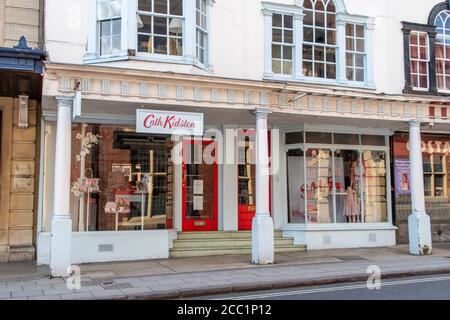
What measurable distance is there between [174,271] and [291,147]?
591 cm

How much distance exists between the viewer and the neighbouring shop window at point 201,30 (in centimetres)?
1262

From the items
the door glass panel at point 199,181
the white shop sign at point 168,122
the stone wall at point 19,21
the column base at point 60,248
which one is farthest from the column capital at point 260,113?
the stone wall at point 19,21

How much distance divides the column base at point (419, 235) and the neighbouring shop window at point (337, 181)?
174cm

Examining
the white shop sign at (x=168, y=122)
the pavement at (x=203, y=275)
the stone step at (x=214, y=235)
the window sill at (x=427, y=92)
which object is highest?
the window sill at (x=427, y=92)

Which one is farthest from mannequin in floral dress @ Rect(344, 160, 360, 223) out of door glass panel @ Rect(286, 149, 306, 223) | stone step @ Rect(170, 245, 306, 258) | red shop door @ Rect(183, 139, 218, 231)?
red shop door @ Rect(183, 139, 218, 231)

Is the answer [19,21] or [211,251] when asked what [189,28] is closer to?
[19,21]

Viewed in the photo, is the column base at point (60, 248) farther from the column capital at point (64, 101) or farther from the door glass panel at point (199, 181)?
the door glass panel at point (199, 181)

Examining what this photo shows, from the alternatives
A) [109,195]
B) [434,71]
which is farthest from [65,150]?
[434,71]

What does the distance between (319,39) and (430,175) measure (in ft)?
20.1

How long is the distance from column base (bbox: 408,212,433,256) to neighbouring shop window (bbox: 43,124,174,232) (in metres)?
6.67

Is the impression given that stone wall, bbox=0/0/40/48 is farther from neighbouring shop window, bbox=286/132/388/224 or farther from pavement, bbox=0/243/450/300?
neighbouring shop window, bbox=286/132/388/224

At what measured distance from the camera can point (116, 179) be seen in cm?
1323

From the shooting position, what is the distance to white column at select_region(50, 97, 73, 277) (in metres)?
10.5

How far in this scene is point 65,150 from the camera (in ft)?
35.3
